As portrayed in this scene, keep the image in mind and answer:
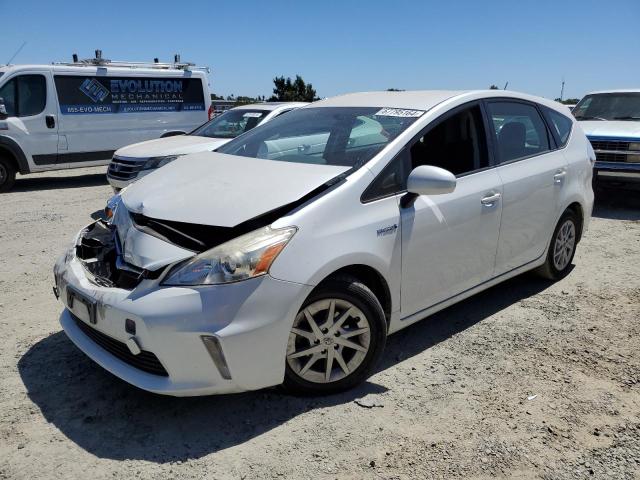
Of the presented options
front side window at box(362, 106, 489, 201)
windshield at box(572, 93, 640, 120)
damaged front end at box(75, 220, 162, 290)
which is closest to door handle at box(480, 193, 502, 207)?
front side window at box(362, 106, 489, 201)

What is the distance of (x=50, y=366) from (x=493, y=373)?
2744 mm

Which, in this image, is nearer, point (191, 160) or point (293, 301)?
point (293, 301)

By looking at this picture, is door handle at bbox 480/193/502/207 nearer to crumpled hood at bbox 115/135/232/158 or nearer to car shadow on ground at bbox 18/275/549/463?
car shadow on ground at bbox 18/275/549/463

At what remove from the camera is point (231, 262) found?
2.66 meters

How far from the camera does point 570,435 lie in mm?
2826

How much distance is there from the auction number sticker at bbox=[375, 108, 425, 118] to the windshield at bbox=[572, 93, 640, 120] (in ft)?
23.7

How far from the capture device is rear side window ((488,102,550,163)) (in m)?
4.13

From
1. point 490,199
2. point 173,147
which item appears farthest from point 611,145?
point 173,147

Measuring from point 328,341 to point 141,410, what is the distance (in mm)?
1075

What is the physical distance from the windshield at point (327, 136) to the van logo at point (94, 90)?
7.91 meters

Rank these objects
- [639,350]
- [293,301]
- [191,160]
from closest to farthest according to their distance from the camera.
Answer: [293,301], [639,350], [191,160]

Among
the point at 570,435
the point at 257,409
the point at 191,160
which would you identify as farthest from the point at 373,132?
the point at 570,435

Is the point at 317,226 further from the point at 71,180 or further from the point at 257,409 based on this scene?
the point at 71,180

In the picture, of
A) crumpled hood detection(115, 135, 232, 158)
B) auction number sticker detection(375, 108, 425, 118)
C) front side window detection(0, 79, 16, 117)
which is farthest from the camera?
front side window detection(0, 79, 16, 117)
